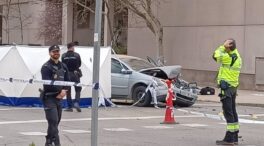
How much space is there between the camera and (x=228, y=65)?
10.5 meters

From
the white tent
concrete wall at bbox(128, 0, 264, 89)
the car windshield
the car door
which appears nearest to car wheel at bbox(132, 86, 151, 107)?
the car door

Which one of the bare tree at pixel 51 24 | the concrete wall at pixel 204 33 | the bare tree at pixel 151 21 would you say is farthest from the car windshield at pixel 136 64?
the bare tree at pixel 51 24

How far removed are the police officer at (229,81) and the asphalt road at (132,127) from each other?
467mm

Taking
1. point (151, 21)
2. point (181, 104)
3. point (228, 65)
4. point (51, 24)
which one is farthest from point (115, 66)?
point (51, 24)

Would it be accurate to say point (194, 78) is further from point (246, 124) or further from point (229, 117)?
point (229, 117)

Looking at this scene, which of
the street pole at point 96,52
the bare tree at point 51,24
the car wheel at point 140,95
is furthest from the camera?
the bare tree at point 51,24

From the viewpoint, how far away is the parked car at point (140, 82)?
59.1 ft

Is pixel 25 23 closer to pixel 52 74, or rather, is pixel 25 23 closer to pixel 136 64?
pixel 136 64

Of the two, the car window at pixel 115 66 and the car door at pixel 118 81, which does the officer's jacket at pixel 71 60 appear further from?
the car window at pixel 115 66

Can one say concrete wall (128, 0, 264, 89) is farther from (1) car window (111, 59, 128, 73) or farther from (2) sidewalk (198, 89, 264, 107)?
(1) car window (111, 59, 128, 73)

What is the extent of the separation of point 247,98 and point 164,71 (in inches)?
215

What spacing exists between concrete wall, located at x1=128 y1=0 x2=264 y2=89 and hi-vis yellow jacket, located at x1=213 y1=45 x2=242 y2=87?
15.8m

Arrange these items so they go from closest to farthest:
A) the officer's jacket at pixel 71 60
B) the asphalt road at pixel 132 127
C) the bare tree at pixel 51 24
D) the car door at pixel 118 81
A: the asphalt road at pixel 132 127 → the officer's jacket at pixel 71 60 → the car door at pixel 118 81 → the bare tree at pixel 51 24

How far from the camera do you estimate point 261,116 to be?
16.6m
